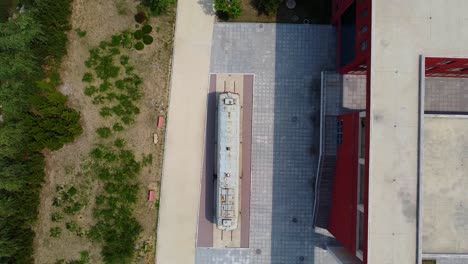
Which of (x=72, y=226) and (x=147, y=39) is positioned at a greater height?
(x=147, y=39)

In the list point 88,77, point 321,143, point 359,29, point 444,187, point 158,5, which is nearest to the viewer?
point 444,187

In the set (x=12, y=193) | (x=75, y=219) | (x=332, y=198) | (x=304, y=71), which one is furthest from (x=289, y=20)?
(x=12, y=193)

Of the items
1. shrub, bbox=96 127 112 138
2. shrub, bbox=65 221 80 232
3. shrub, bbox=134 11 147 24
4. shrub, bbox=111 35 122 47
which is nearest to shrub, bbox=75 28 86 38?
shrub, bbox=111 35 122 47

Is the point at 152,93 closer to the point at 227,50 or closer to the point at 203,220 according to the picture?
the point at 227,50

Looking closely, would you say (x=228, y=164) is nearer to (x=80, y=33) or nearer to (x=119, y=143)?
(x=119, y=143)

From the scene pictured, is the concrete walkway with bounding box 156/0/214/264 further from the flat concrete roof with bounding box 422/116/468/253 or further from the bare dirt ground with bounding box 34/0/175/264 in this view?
the flat concrete roof with bounding box 422/116/468/253

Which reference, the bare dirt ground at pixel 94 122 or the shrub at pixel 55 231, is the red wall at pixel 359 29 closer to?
the bare dirt ground at pixel 94 122

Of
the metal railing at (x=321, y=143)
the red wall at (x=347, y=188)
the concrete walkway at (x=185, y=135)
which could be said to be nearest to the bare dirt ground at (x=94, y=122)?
the concrete walkway at (x=185, y=135)

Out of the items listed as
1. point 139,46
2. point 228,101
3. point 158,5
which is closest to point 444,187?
point 228,101
